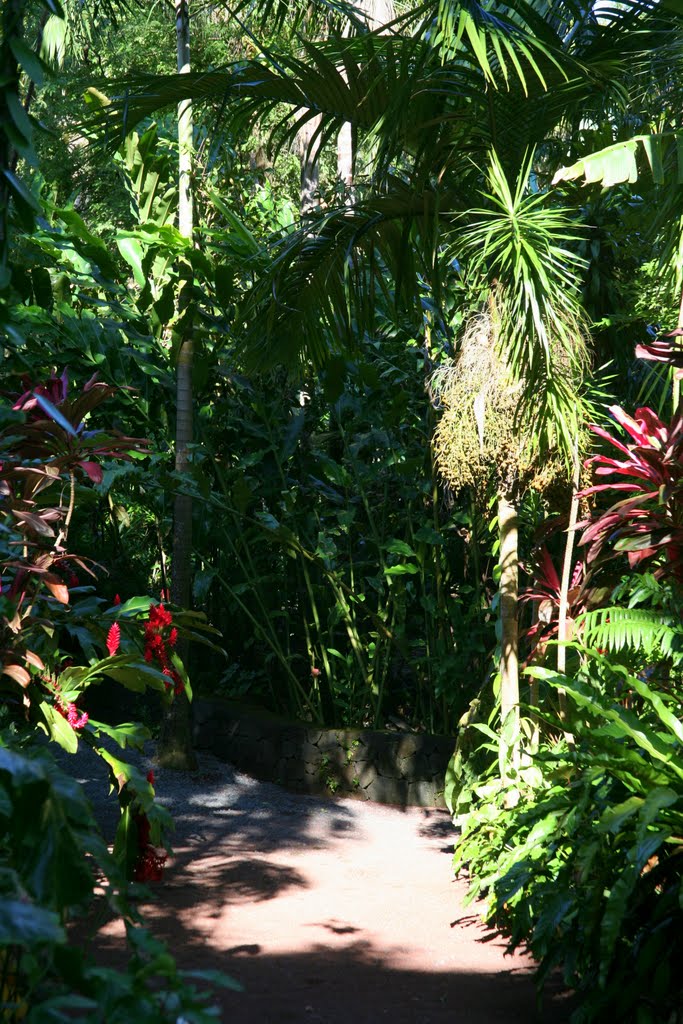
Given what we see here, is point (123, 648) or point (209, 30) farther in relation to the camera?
point (209, 30)

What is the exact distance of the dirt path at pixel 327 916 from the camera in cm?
352

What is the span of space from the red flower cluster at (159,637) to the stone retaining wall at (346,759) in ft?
8.18

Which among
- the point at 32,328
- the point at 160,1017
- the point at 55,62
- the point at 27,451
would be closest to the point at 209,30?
the point at 55,62

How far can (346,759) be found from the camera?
700 cm

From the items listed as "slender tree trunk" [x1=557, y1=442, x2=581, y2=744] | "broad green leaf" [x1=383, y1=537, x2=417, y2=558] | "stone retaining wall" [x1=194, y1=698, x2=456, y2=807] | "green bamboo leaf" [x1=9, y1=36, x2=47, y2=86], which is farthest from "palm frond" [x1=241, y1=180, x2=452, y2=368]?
"stone retaining wall" [x1=194, y1=698, x2=456, y2=807]

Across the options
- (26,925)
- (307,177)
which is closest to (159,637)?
(26,925)

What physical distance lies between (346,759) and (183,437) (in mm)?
2387

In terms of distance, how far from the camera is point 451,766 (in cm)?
541

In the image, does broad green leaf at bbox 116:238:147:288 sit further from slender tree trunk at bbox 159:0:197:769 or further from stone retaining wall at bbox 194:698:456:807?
stone retaining wall at bbox 194:698:456:807

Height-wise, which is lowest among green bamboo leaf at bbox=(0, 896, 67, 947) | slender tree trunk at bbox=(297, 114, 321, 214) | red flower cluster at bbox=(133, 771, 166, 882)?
red flower cluster at bbox=(133, 771, 166, 882)

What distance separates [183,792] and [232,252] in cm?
343

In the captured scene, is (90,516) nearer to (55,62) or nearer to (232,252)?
(232,252)

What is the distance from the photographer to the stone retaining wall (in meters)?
6.86

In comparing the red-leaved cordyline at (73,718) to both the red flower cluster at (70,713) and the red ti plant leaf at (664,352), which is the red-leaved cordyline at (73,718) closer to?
the red flower cluster at (70,713)
